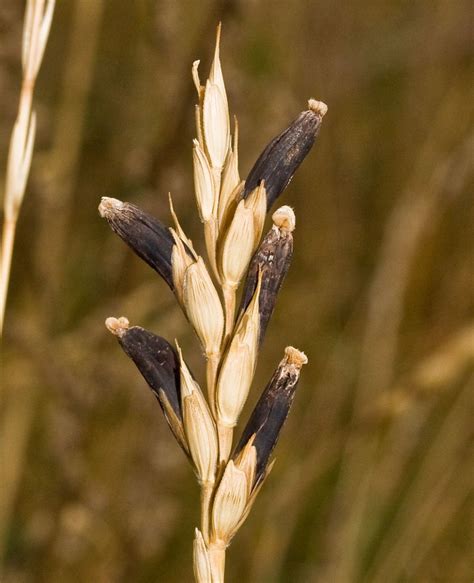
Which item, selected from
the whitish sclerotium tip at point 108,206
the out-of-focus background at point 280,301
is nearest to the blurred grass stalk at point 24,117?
the whitish sclerotium tip at point 108,206

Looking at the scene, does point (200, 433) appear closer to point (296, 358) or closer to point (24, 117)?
point (296, 358)

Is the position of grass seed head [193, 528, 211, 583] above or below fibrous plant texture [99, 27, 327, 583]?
below

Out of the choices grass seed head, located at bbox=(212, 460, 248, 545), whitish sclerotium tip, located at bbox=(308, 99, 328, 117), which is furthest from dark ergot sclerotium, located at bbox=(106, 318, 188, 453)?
whitish sclerotium tip, located at bbox=(308, 99, 328, 117)

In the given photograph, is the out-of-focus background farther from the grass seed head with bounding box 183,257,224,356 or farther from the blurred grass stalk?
the grass seed head with bounding box 183,257,224,356

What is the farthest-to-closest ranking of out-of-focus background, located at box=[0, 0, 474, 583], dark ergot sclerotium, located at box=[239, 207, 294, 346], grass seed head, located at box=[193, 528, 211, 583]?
out-of-focus background, located at box=[0, 0, 474, 583] < dark ergot sclerotium, located at box=[239, 207, 294, 346] < grass seed head, located at box=[193, 528, 211, 583]

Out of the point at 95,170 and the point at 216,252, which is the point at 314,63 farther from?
the point at 216,252

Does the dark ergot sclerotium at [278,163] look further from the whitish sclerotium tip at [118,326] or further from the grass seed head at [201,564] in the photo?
the grass seed head at [201,564]
